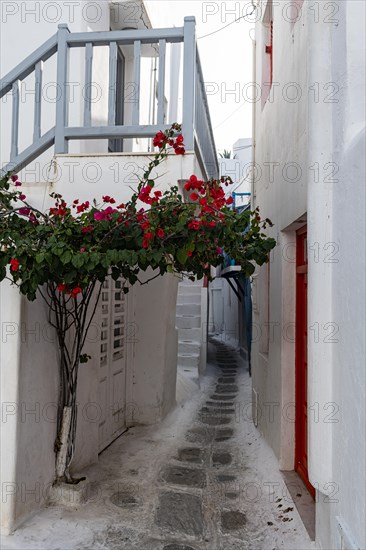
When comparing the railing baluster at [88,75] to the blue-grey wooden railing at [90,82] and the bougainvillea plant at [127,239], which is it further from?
the bougainvillea plant at [127,239]

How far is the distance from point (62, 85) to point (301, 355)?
343cm

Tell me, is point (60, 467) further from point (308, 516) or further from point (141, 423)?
point (141, 423)

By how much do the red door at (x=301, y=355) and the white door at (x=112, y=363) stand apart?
2.39 metres

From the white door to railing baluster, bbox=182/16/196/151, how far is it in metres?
2.52

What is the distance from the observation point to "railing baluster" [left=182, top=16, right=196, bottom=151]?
4.40 meters

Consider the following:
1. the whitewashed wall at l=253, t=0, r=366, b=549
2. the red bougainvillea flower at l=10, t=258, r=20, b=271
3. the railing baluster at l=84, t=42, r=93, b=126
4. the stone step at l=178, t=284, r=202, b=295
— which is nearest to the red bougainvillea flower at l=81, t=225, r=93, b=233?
the red bougainvillea flower at l=10, t=258, r=20, b=271

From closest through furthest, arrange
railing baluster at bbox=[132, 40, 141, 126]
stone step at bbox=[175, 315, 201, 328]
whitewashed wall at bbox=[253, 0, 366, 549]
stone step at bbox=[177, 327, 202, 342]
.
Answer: whitewashed wall at bbox=[253, 0, 366, 549] < railing baluster at bbox=[132, 40, 141, 126] < stone step at bbox=[177, 327, 202, 342] < stone step at bbox=[175, 315, 201, 328]

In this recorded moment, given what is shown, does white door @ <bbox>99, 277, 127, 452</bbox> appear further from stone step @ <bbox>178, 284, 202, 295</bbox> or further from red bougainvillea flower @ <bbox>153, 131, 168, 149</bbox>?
stone step @ <bbox>178, 284, 202, 295</bbox>

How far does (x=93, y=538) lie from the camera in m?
3.87

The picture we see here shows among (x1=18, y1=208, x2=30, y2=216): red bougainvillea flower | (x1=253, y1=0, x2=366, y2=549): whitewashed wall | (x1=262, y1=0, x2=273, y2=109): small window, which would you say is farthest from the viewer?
(x1=262, y1=0, x2=273, y2=109): small window

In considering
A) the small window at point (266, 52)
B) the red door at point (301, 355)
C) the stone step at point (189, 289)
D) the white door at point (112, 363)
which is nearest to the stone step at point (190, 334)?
the stone step at point (189, 289)

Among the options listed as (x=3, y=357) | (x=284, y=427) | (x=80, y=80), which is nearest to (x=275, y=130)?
(x=80, y=80)

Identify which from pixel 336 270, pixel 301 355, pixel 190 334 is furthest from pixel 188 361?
pixel 336 270

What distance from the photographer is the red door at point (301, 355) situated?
485 cm
